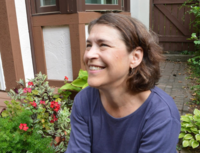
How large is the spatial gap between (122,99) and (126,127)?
7.5 inches

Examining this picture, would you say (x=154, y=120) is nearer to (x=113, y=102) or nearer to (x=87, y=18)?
(x=113, y=102)

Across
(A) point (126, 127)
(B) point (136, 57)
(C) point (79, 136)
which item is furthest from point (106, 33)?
(C) point (79, 136)

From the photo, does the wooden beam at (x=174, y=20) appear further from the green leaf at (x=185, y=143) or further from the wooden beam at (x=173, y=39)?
the green leaf at (x=185, y=143)

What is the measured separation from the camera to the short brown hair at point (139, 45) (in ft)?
4.03

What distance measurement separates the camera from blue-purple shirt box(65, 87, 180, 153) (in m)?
1.21

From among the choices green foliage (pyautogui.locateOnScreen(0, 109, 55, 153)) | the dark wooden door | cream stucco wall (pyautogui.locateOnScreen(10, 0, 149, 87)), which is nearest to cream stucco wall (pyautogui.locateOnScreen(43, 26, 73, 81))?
cream stucco wall (pyautogui.locateOnScreen(10, 0, 149, 87))

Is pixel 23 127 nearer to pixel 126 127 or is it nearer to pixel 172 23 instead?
pixel 126 127

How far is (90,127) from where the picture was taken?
4.95ft

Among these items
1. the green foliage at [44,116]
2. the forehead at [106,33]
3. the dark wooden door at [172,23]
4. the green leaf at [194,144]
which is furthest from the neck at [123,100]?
the dark wooden door at [172,23]

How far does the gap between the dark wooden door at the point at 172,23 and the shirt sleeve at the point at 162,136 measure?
6.61 metres

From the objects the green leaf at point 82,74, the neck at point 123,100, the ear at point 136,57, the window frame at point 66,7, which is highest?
the window frame at point 66,7

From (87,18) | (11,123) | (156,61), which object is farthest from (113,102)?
(87,18)

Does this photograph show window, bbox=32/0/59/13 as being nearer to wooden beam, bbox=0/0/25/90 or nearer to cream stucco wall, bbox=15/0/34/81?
cream stucco wall, bbox=15/0/34/81

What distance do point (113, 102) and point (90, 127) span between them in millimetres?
274
